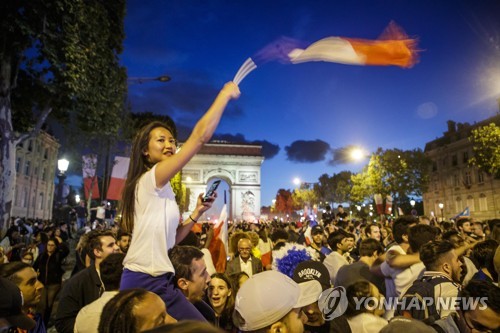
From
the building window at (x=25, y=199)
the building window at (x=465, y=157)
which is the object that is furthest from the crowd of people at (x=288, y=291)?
the building window at (x=465, y=157)

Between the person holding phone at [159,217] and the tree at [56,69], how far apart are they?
13570 mm

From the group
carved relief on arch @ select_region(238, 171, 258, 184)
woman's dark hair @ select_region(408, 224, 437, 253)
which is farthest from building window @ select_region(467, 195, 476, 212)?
woman's dark hair @ select_region(408, 224, 437, 253)

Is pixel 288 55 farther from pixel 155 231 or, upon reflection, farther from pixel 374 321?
pixel 374 321

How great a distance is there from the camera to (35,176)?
53031mm

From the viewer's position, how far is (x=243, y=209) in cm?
5222

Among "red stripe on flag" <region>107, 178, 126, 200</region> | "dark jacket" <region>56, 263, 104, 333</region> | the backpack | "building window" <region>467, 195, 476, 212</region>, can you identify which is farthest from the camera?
"building window" <region>467, 195, 476, 212</region>

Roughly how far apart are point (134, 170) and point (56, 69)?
1420 centimetres

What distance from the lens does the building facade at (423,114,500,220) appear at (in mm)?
48906

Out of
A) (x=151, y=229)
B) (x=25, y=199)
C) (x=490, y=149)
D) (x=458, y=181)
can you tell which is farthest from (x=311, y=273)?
→ (x=458, y=181)

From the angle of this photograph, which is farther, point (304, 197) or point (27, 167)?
point (304, 197)

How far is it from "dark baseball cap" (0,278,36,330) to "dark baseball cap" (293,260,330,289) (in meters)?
2.85

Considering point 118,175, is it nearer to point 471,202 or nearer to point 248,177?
point 248,177

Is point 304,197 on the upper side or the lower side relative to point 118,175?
upper

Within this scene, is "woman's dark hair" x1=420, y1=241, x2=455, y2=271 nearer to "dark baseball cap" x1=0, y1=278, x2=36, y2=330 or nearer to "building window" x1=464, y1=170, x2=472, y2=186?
"dark baseball cap" x1=0, y1=278, x2=36, y2=330
